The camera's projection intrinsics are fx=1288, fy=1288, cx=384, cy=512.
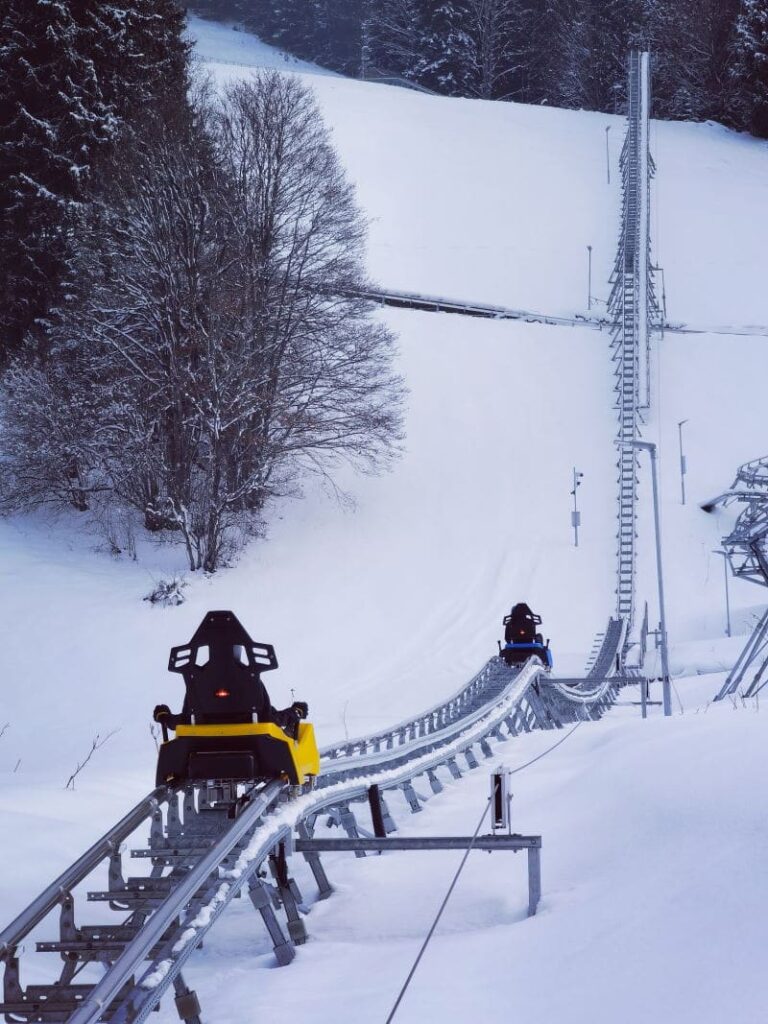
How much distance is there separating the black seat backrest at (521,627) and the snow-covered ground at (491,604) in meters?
1.99

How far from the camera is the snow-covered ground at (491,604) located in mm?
5852

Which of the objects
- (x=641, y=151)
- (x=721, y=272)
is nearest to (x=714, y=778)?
(x=721, y=272)

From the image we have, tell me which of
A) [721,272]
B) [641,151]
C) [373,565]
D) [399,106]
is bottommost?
[373,565]

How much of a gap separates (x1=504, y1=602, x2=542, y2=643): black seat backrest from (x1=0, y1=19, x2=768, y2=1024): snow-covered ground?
1988 millimetres

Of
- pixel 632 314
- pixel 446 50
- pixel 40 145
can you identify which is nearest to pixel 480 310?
pixel 632 314

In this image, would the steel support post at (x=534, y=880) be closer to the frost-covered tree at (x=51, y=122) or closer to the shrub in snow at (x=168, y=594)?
the shrub in snow at (x=168, y=594)

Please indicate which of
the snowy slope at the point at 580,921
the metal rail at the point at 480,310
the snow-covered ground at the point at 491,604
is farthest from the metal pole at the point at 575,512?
the snowy slope at the point at 580,921

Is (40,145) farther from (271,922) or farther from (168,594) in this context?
(271,922)

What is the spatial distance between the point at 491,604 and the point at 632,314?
613 inches

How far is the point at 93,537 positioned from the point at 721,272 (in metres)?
25.9

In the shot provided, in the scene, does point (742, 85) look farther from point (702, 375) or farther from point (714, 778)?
point (714, 778)

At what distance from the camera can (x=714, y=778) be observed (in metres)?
7.07

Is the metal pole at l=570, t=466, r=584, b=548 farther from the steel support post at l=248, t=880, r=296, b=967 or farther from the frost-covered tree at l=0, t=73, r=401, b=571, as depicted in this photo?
the steel support post at l=248, t=880, r=296, b=967

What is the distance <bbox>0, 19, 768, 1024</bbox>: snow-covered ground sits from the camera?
5852 millimetres
